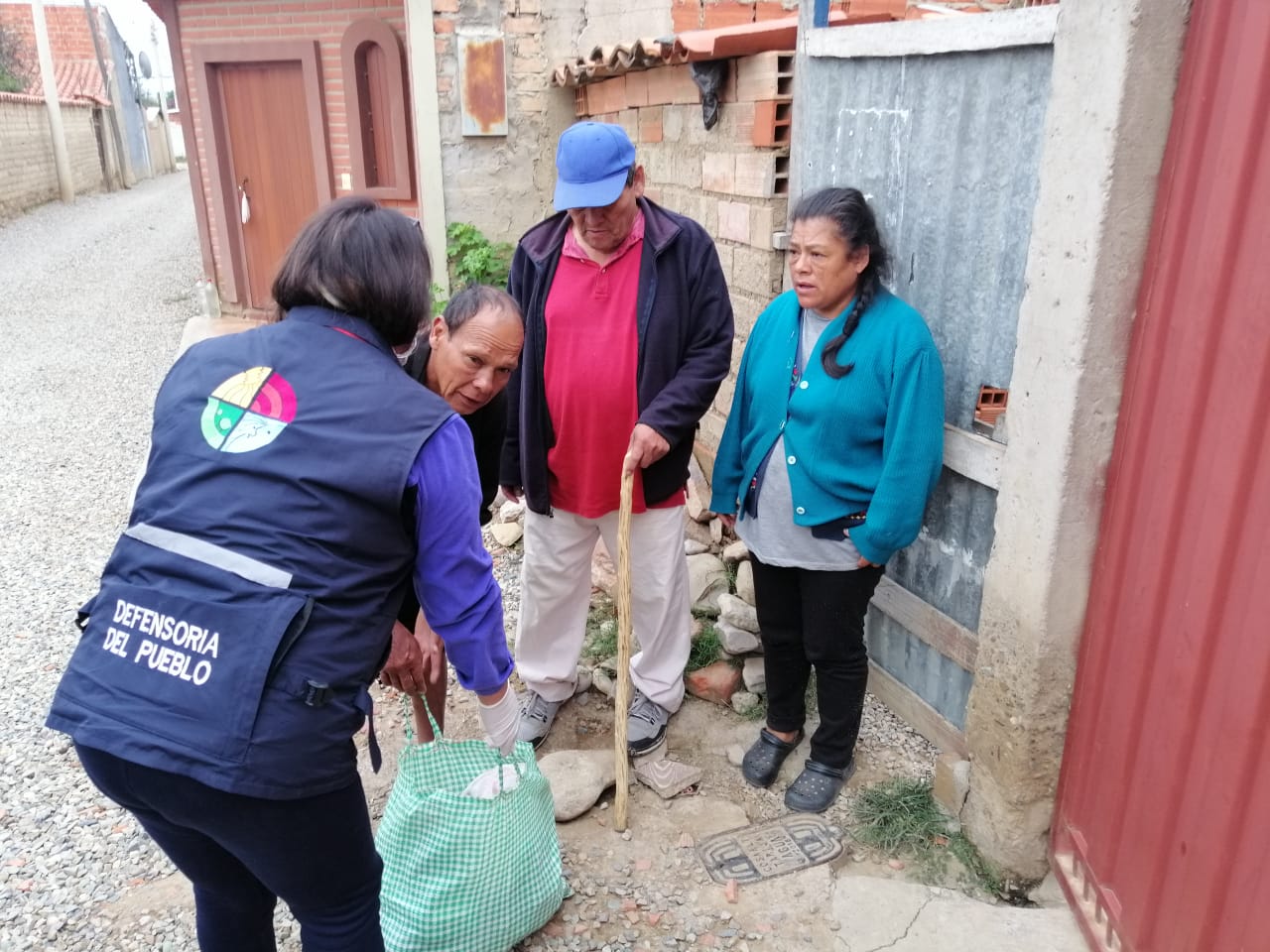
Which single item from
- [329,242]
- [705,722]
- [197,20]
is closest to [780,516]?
[705,722]

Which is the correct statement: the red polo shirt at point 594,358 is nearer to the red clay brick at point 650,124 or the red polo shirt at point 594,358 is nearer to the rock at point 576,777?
the rock at point 576,777

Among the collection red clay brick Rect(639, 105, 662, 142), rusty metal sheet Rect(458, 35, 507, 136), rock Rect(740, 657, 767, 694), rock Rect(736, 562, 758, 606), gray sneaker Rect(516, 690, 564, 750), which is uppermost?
rusty metal sheet Rect(458, 35, 507, 136)

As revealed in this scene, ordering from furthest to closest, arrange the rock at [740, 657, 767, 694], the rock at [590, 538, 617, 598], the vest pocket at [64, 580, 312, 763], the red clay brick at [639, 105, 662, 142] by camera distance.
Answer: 1. the red clay brick at [639, 105, 662, 142]
2. the rock at [590, 538, 617, 598]
3. the rock at [740, 657, 767, 694]
4. the vest pocket at [64, 580, 312, 763]

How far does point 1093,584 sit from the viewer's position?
2.32 metres

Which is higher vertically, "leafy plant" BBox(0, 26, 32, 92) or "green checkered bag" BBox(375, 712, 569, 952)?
"leafy plant" BBox(0, 26, 32, 92)

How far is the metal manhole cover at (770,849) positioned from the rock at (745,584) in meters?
1.03

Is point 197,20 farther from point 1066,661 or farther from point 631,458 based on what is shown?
point 1066,661

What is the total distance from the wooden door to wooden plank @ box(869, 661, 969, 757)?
785cm

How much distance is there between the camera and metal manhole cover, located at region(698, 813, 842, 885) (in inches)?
109

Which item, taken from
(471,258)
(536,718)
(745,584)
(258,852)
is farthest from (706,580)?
(471,258)

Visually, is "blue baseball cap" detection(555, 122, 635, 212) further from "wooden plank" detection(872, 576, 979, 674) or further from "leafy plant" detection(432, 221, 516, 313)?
"leafy plant" detection(432, 221, 516, 313)

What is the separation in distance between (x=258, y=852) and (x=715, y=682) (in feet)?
6.92

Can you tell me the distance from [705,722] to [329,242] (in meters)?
2.29

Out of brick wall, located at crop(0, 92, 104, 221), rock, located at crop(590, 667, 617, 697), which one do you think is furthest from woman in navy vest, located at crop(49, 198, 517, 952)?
brick wall, located at crop(0, 92, 104, 221)
